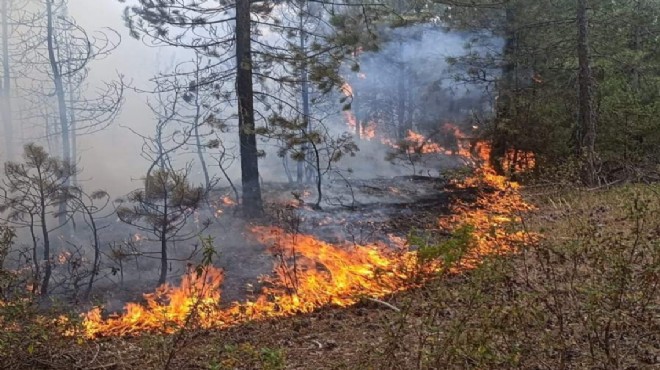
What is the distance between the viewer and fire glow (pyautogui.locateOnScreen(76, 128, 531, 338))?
22.5ft

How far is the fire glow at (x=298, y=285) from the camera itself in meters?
6.86

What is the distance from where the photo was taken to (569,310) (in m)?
5.21

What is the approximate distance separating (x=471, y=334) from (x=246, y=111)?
828cm

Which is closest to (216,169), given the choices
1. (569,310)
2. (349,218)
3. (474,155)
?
(474,155)

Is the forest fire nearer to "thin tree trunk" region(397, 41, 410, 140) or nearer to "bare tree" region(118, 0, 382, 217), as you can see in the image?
"bare tree" region(118, 0, 382, 217)

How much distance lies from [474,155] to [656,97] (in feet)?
20.6

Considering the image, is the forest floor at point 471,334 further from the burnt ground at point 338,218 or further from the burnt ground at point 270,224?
the burnt ground at point 338,218

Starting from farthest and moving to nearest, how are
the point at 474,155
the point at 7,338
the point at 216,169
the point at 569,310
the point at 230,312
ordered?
the point at 216,169
the point at 474,155
the point at 230,312
the point at 569,310
the point at 7,338

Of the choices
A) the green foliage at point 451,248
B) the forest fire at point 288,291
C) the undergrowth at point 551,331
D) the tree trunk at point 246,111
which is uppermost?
the tree trunk at point 246,111

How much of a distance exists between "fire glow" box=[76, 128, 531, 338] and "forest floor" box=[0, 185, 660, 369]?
0.39 meters

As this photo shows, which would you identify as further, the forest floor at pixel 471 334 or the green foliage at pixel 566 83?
the green foliage at pixel 566 83

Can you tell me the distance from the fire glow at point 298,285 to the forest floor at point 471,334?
385mm

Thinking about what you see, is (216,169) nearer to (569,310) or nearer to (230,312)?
(230,312)

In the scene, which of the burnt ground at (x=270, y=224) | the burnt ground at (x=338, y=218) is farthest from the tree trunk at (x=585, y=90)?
the burnt ground at (x=338, y=218)
